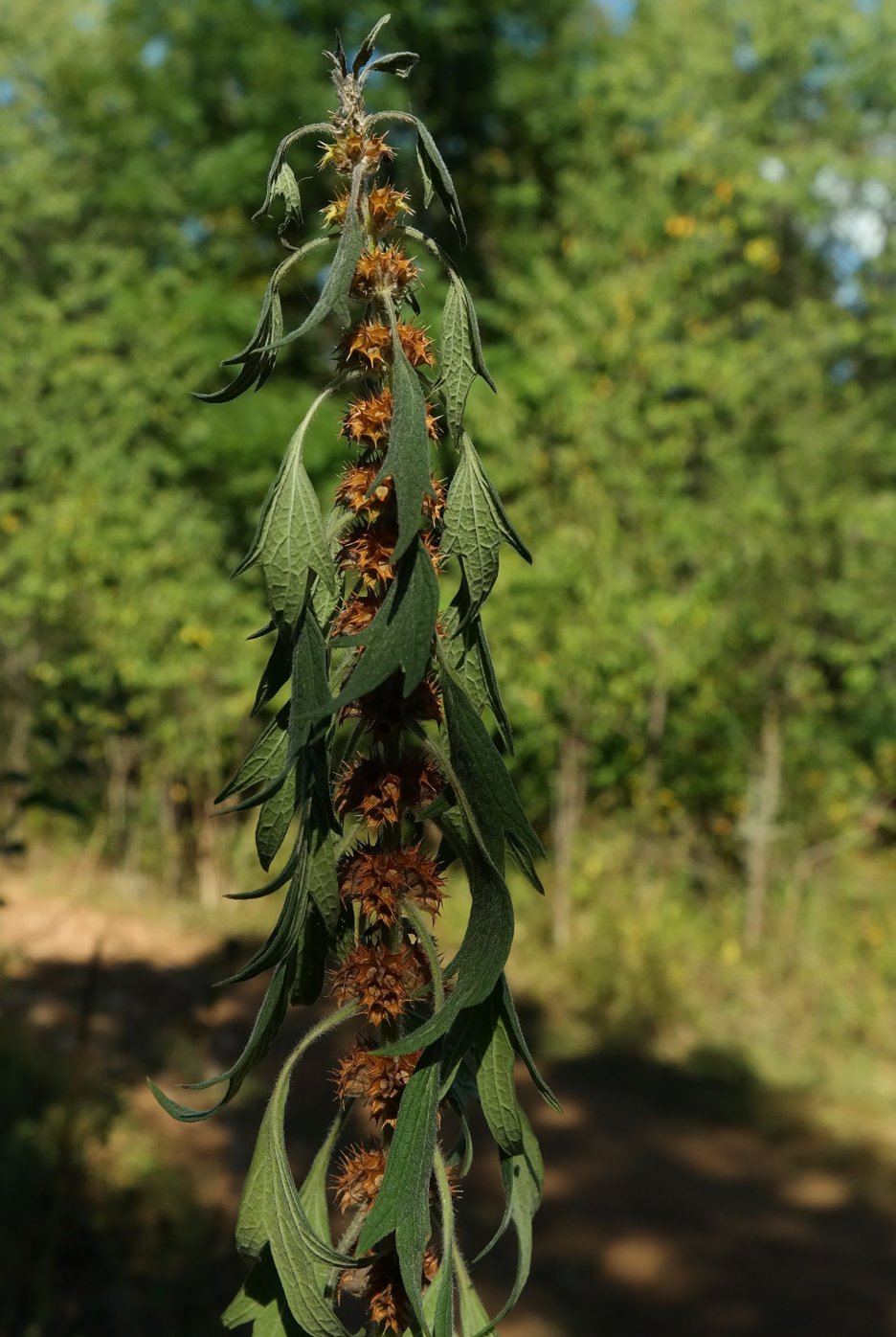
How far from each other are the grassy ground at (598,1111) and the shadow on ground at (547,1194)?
0.5 inches

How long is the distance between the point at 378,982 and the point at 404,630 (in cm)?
24

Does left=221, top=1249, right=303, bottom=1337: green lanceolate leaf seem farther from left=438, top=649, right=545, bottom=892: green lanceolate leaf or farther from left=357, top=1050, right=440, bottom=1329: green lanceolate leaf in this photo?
left=438, top=649, right=545, bottom=892: green lanceolate leaf

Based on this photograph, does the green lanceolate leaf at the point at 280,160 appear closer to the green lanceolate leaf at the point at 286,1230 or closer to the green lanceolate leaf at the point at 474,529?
the green lanceolate leaf at the point at 474,529

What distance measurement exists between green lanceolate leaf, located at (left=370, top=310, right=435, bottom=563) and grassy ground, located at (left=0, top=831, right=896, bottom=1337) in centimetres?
199

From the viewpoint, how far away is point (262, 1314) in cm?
100

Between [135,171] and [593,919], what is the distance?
29.3ft

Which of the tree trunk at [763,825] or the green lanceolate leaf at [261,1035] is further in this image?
the tree trunk at [763,825]

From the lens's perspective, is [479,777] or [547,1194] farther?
[547,1194]

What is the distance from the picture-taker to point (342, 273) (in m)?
0.87

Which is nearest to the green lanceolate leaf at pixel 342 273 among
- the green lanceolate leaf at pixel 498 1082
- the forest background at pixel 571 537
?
the green lanceolate leaf at pixel 498 1082

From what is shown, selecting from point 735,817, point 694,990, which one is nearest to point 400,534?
point 694,990

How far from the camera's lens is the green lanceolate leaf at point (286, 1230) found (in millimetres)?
911

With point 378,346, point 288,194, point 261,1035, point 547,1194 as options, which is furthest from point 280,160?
point 547,1194

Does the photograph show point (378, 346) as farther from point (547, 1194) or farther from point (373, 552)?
point (547, 1194)
